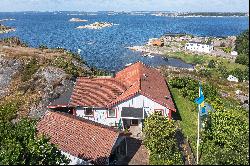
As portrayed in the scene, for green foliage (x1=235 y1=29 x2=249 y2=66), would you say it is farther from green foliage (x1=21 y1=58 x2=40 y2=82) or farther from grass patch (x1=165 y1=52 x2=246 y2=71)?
green foliage (x1=21 y1=58 x2=40 y2=82)

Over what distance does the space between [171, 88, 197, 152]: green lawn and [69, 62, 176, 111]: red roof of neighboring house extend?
10.3ft

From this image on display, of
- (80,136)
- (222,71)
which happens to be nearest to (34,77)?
(80,136)

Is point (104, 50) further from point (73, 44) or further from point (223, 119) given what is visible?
point (223, 119)

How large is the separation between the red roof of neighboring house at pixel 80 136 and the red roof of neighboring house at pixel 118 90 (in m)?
7.49

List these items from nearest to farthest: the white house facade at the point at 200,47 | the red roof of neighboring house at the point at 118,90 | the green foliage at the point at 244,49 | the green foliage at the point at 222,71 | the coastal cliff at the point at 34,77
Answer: the green foliage at the point at 244,49, the red roof of neighboring house at the point at 118,90, the coastal cliff at the point at 34,77, the green foliage at the point at 222,71, the white house facade at the point at 200,47

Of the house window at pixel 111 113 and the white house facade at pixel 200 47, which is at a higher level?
the house window at pixel 111 113

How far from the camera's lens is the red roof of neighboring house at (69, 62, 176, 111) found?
43938 mm

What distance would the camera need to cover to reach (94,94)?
152 feet

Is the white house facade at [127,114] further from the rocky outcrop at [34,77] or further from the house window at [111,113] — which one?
the rocky outcrop at [34,77]

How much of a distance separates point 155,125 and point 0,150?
1580 cm

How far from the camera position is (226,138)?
34.8 metres

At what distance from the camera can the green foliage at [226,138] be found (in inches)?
973

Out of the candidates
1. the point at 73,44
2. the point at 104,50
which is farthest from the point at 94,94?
the point at 73,44

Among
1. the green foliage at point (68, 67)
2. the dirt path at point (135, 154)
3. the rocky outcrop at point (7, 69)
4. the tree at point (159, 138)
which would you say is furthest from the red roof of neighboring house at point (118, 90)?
the rocky outcrop at point (7, 69)
